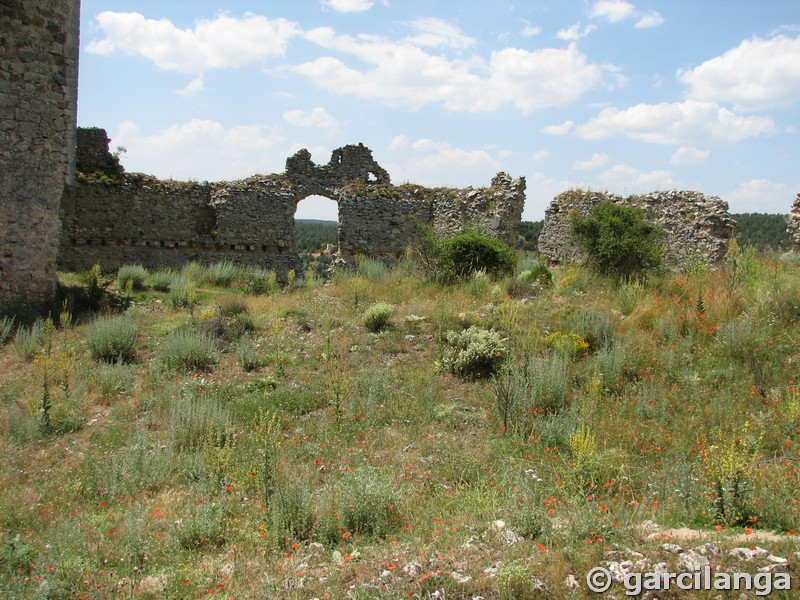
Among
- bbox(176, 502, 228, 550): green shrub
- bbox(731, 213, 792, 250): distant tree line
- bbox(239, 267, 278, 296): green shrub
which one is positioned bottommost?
bbox(176, 502, 228, 550): green shrub

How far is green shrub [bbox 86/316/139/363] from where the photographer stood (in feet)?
29.7

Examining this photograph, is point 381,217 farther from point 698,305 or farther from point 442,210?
Result: point 698,305

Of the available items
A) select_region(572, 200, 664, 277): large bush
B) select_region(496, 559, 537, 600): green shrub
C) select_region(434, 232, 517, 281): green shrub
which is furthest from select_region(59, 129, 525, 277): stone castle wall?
select_region(496, 559, 537, 600): green shrub

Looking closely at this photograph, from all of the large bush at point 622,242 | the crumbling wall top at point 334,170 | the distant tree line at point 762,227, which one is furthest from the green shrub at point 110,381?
the distant tree line at point 762,227

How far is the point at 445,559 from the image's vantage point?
394cm

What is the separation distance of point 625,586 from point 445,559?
109 cm

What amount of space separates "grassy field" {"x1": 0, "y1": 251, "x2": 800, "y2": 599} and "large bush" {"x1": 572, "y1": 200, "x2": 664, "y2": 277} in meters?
0.94

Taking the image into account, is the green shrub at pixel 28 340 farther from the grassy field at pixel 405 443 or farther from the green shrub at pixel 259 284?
the green shrub at pixel 259 284

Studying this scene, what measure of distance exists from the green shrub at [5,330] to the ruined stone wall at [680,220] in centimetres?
1073

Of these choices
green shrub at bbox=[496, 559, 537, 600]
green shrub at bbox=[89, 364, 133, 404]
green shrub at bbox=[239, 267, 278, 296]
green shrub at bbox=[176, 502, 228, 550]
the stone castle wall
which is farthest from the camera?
the stone castle wall

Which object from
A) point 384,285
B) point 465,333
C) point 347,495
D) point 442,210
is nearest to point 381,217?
point 442,210

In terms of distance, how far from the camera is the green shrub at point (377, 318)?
32.3 ft

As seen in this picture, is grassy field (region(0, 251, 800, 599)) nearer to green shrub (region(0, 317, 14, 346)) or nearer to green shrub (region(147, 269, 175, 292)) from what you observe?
green shrub (region(0, 317, 14, 346))

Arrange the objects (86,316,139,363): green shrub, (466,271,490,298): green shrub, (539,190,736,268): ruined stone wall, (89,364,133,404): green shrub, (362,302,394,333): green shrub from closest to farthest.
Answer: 1. (89,364,133,404): green shrub
2. (86,316,139,363): green shrub
3. (362,302,394,333): green shrub
4. (466,271,490,298): green shrub
5. (539,190,736,268): ruined stone wall
